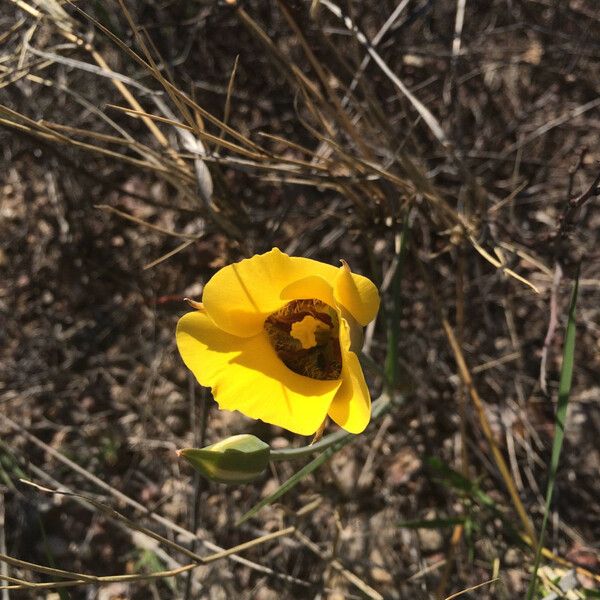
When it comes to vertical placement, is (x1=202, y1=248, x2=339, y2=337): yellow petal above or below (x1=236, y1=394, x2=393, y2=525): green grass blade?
above

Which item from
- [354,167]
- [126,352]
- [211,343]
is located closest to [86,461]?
[126,352]

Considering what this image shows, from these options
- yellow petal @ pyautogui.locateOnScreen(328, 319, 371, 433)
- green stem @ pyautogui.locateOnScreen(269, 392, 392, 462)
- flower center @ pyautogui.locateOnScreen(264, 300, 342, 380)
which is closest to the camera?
yellow petal @ pyautogui.locateOnScreen(328, 319, 371, 433)

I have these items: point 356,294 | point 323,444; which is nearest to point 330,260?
point 323,444

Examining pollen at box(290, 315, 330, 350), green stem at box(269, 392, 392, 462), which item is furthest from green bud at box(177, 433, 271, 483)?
pollen at box(290, 315, 330, 350)

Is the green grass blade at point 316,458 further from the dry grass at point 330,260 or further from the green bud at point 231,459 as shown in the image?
the dry grass at point 330,260

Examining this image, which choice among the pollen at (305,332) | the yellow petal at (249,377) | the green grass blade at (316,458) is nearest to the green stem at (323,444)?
the green grass blade at (316,458)

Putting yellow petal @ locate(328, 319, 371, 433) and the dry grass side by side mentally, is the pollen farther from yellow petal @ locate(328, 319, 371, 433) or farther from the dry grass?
the dry grass

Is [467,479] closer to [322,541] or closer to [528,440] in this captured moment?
[528,440]
